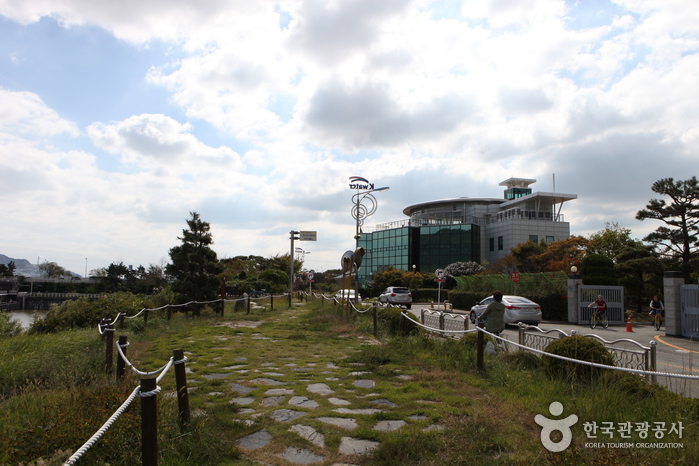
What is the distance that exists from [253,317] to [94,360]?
470 inches

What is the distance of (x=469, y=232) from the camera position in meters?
64.4

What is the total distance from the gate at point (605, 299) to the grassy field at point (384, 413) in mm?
16925

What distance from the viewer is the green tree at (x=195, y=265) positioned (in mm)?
20391

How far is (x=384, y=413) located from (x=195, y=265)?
16949mm

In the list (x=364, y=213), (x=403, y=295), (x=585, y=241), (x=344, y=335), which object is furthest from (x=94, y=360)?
(x=585, y=241)

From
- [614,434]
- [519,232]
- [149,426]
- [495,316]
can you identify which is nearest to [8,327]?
[149,426]

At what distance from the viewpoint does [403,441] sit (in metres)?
4.23

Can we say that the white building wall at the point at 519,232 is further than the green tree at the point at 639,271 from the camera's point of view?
Yes

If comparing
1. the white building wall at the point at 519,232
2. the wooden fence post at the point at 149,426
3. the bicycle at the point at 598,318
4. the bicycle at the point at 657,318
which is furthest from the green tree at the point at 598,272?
the white building wall at the point at 519,232

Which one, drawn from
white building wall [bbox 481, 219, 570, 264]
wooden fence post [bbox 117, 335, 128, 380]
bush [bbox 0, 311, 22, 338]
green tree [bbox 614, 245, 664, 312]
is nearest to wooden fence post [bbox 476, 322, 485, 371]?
wooden fence post [bbox 117, 335, 128, 380]

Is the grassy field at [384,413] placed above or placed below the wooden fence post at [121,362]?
below

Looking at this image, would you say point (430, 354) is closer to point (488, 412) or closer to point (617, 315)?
point (488, 412)

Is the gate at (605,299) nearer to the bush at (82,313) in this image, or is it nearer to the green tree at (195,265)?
the green tree at (195,265)

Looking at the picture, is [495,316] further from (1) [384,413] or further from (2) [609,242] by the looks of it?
(2) [609,242]
